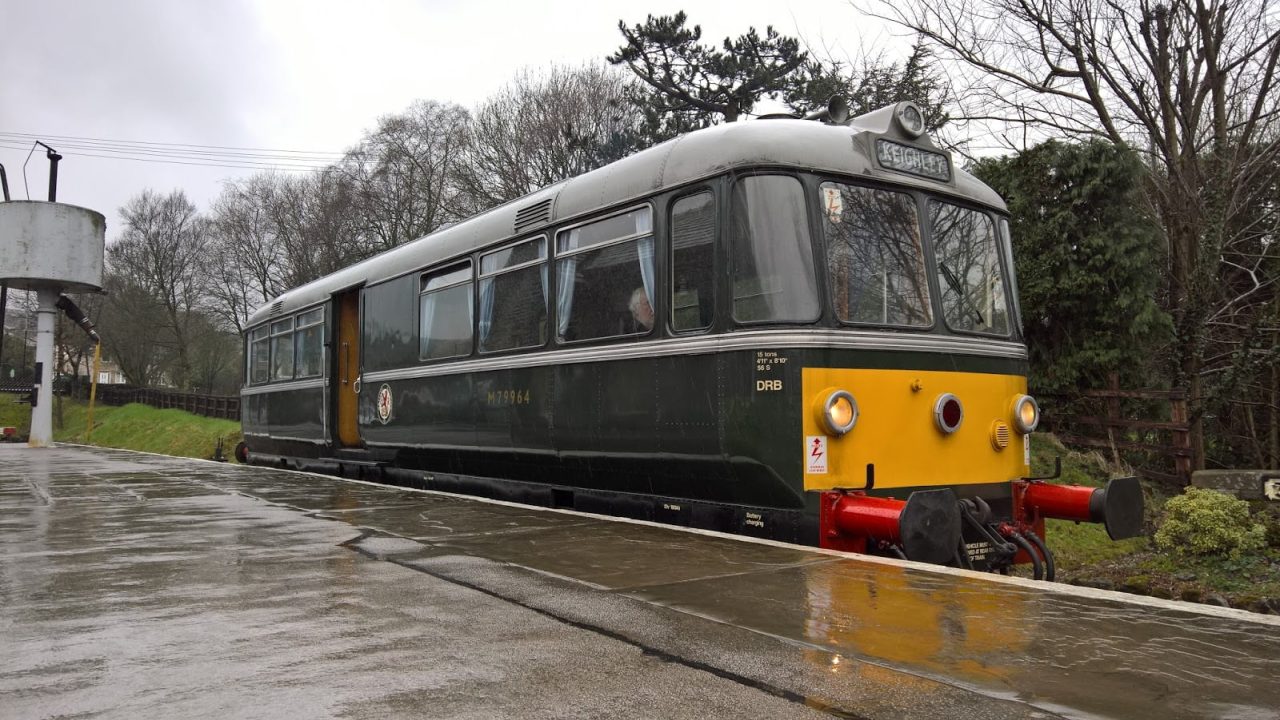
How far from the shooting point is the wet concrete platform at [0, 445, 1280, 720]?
3031 millimetres

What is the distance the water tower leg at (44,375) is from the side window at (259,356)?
16902mm

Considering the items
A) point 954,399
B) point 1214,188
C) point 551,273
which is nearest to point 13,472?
point 551,273

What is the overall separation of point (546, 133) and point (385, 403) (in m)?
21.0

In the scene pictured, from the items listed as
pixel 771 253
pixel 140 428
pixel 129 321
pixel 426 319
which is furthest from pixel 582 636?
pixel 129 321

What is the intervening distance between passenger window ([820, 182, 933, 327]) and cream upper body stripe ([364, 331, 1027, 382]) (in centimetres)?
16

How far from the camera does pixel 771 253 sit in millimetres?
6406

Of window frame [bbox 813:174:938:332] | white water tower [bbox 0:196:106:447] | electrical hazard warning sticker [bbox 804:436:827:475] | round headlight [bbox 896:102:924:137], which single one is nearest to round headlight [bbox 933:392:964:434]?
window frame [bbox 813:174:938:332]

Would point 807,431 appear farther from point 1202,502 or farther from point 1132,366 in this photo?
point 1132,366

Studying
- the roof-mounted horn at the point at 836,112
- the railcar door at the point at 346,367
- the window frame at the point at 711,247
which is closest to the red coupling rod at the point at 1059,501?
the window frame at the point at 711,247

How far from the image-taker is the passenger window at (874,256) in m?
6.52

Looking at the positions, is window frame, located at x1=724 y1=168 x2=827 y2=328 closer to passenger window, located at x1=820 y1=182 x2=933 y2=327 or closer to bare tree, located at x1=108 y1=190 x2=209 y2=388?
passenger window, located at x1=820 y1=182 x2=933 y2=327

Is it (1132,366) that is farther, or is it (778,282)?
(1132,366)

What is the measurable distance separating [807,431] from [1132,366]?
32.5 feet

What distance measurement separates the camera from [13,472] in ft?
48.8
